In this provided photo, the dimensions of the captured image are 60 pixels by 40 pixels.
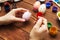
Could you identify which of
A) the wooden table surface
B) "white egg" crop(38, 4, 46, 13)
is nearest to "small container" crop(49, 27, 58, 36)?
the wooden table surface

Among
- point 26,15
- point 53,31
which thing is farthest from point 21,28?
point 53,31

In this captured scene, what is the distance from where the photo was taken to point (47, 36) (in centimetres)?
78

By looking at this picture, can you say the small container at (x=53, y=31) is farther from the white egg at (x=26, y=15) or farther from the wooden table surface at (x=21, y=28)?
the white egg at (x=26, y=15)

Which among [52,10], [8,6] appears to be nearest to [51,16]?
[52,10]

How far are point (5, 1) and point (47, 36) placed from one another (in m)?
0.40

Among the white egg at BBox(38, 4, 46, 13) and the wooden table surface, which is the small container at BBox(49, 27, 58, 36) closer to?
the wooden table surface

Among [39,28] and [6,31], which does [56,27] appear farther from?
[6,31]

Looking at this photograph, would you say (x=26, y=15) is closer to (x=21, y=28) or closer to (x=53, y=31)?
(x=21, y=28)

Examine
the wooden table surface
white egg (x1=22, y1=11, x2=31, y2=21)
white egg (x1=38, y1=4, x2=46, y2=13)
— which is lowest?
the wooden table surface

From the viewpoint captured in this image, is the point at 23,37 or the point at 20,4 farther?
the point at 20,4

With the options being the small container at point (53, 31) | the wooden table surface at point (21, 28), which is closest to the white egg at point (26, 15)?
the wooden table surface at point (21, 28)

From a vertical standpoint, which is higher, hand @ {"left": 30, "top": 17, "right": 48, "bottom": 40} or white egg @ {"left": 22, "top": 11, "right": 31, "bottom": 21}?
white egg @ {"left": 22, "top": 11, "right": 31, "bottom": 21}

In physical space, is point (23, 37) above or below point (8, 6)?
below

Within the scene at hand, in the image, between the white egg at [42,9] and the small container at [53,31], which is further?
the white egg at [42,9]
